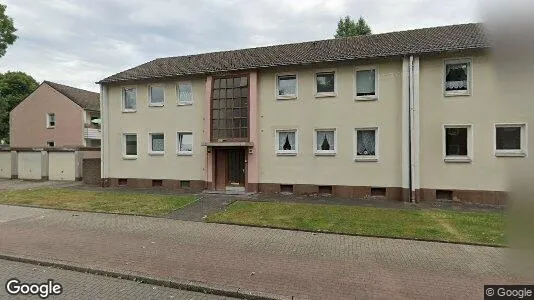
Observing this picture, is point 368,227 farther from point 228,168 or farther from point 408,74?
point 228,168

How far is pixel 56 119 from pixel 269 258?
30082 mm

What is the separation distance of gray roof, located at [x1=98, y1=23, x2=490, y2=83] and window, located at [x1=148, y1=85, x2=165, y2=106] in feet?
2.56

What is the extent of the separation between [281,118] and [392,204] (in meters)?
6.42

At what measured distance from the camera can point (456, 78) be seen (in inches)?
554

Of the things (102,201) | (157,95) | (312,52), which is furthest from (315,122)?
(102,201)

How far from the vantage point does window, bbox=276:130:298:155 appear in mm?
16266

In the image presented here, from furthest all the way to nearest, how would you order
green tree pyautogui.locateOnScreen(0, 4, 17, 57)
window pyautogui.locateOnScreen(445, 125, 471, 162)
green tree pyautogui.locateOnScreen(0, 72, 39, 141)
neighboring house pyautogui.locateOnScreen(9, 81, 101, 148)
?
1. green tree pyautogui.locateOnScreen(0, 72, 39, 141)
2. neighboring house pyautogui.locateOnScreen(9, 81, 101, 148)
3. green tree pyautogui.locateOnScreen(0, 4, 17, 57)
4. window pyautogui.locateOnScreen(445, 125, 471, 162)

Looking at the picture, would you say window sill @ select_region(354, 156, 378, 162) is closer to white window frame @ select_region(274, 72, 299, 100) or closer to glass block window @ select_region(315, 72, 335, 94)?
glass block window @ select_region(315, 72, 335, 94)

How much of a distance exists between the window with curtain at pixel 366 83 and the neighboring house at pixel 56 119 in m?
23.6

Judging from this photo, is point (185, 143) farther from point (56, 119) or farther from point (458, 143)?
point (56, 119)

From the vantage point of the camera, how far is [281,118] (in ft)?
53.8

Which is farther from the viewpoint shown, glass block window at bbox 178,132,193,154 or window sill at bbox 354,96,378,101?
glass block window at bbox 178,132,193,154

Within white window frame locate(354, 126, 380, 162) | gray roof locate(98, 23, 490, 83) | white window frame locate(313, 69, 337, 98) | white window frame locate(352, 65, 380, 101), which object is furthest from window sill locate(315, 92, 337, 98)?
white window frame locate(354, 126, 380, 162)

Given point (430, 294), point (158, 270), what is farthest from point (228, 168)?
point (430, 294)
